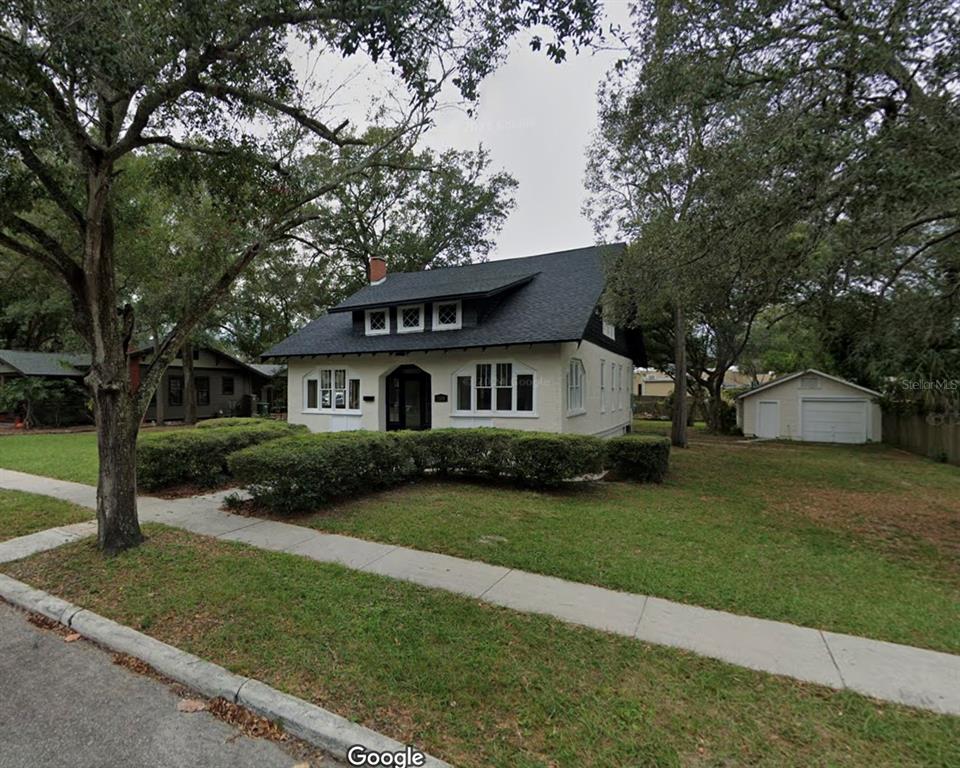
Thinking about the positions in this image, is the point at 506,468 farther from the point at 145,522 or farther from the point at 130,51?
the point at 130,51

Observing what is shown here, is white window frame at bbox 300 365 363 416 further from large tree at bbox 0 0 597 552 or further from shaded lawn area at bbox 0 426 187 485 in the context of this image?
large tree at bbox 0 0 597 552

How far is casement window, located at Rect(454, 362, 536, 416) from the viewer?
1249 centimetres

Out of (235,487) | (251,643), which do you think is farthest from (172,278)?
(251,643)

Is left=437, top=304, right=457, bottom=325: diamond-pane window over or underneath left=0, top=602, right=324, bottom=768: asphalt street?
over

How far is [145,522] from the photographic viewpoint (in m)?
6.39

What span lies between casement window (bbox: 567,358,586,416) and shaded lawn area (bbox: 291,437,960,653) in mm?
3326

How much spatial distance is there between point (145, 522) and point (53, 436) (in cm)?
1636

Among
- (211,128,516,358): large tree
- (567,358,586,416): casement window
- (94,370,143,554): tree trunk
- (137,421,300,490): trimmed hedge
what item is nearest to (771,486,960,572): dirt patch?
(567,358,586,416): casement window

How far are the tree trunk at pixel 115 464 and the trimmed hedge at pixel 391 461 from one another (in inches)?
65.5

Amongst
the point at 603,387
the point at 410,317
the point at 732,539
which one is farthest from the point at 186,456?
the point at 603,387

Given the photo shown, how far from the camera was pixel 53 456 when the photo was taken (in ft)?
40.7

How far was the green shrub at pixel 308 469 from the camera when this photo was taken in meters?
6.67

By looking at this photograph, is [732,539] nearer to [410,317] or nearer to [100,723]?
[100,723]
